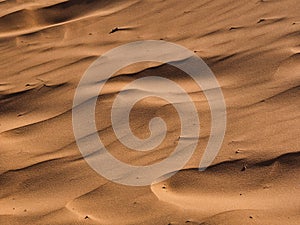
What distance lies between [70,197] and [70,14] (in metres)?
2.48

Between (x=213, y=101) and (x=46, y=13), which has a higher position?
(x=46, y=13)

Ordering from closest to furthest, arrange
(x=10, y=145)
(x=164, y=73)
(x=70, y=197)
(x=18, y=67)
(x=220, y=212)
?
(x=220, y=212) < (x=70, y=197) < (x=10, y=145) < (x=164, y=73) < (x=18, y=67)

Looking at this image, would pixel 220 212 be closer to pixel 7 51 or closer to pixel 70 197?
pixel 70 197

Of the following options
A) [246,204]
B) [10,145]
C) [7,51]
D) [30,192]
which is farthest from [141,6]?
[246,204]

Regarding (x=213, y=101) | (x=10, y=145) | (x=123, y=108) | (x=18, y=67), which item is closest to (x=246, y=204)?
(x=213, y=101)

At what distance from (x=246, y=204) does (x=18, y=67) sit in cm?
217

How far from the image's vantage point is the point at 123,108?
3.04 metres

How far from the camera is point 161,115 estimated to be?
291cm

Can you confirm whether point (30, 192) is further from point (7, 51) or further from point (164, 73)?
point (7, 51)

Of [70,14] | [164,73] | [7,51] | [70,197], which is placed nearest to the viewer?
[70,197]

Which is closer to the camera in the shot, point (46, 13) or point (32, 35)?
point (32, 35)

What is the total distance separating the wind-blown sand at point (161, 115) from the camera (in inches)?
90.0

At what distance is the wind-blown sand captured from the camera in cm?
229

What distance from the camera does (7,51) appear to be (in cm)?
423
